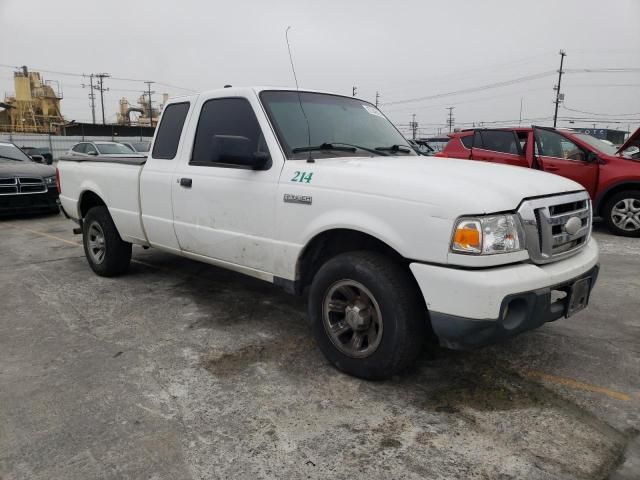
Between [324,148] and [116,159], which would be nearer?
[324,148]

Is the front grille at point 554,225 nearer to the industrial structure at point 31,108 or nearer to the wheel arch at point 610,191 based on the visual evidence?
the wheel arch at point 610,191

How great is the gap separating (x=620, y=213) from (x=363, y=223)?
6851mm

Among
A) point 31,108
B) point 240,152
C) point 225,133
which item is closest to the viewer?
point 240,152

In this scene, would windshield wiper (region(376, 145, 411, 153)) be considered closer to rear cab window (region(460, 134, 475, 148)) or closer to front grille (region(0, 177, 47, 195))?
rear cab window (region(460, 134, 475, 148))

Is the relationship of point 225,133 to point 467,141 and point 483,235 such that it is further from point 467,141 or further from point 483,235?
point 467,141

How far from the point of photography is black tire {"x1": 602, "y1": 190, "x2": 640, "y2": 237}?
7.86 metres

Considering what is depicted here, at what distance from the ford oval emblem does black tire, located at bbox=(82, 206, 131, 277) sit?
4.33 m

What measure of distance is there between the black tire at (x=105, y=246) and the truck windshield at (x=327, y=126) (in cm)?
260

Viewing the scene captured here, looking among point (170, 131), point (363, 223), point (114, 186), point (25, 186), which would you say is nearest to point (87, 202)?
point (114, 186)

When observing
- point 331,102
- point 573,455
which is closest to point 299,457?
point 573,455

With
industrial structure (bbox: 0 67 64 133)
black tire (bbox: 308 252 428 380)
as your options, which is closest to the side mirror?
black tire (bbox: 308 252 428 380)

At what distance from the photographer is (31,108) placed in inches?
1586

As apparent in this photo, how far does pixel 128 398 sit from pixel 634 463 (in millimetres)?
2664

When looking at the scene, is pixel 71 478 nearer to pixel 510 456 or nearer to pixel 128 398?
pixel 128 398
